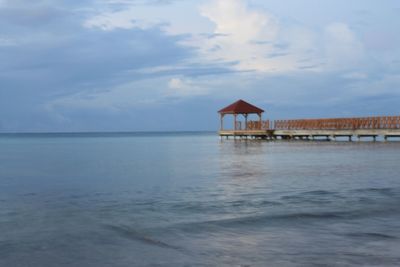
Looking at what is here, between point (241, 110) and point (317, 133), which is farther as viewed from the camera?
point (241, 110)

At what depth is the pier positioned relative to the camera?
40.3 metres

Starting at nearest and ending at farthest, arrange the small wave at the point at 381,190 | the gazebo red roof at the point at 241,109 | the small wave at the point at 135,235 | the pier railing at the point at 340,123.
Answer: the small wave at the point at 135,235
the small wave at the point at 381,190
the pier railing at the point at 340,123
the gazebo red roof at the point at 241,109

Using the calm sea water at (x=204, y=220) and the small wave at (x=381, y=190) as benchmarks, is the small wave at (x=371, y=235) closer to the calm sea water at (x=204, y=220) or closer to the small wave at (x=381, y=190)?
the calm sea water at (x=204, y=220)

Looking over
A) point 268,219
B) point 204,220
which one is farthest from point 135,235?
point 268,219

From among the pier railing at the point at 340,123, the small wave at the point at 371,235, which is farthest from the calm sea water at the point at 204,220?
the pier railing at the point at 340,123

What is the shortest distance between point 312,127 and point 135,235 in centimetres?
4054

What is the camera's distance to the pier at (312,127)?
40.3 meters

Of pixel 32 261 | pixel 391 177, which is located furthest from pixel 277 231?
pixel 391 177

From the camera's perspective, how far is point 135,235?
8.56 m

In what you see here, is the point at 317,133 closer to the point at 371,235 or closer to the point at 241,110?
the point at 241,110

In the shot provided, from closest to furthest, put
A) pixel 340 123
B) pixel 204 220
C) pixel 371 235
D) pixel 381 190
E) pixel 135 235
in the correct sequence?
pixel 371 235 < pixel 135 235 < pixel 204 220 < pixel 381 190 < pixel 340 123

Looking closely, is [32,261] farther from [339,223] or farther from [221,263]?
[339,223]

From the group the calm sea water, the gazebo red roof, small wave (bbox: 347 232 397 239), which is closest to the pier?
the gazebo red roof

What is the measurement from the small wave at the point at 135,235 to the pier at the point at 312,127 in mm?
33502
